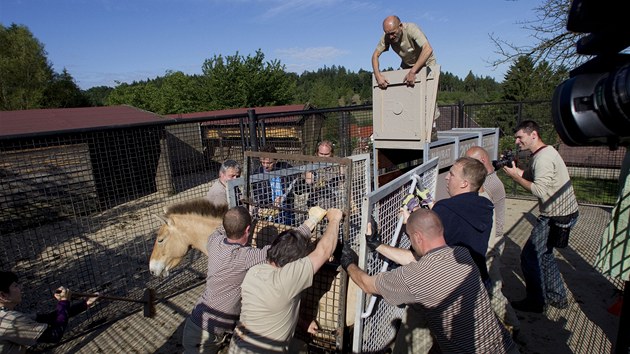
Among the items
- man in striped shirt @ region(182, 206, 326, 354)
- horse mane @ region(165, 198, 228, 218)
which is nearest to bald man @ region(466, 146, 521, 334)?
man in striped shirt @ region(182, 206, 326, 354)

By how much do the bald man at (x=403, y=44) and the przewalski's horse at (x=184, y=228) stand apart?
2.47 metres

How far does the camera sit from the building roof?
1040 centimetres

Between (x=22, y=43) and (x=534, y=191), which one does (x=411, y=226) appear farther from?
(x=22, y=43)

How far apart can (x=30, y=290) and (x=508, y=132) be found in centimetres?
1848

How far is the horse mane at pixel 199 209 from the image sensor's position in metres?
3.67

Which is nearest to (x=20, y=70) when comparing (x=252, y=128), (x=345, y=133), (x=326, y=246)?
(x=345, y=133)

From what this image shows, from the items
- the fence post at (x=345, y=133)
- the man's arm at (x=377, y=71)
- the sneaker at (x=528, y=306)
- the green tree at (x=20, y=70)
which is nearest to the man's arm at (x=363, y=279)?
the man's arm at (x=377, y=71)

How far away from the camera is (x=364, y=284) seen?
2.39 meters

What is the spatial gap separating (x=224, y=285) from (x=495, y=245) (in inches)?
116

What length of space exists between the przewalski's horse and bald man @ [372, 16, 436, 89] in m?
2.47

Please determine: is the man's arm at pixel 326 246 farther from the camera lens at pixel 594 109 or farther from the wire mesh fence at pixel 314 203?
the camera lens at pixel 594 109

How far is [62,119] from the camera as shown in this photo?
Answer: 11.9 metres

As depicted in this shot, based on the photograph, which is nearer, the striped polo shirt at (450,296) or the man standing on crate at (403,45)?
the striped polo shirt at (450,296)

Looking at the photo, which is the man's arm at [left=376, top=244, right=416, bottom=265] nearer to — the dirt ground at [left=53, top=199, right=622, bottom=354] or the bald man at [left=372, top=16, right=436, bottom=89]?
the dirt ground at [left=53, top=199, right=622, bottom=354]
